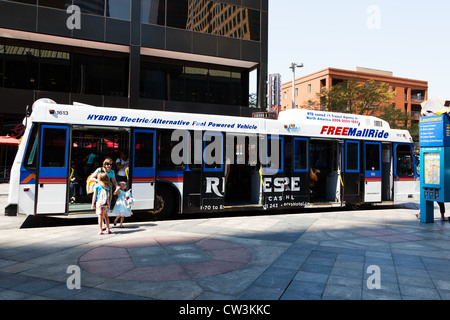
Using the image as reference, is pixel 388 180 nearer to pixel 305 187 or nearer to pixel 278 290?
pixel 305 187

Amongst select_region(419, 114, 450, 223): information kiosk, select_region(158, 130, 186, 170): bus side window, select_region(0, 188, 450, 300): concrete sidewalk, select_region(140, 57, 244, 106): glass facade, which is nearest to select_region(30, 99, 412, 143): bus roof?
select_region(158, 130, 186, 170): bus side window

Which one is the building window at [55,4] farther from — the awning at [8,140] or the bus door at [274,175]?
the bus door at [274,175]

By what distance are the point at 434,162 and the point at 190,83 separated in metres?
18.6

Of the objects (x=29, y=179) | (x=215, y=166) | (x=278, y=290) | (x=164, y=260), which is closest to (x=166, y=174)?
(x=215, y=166)

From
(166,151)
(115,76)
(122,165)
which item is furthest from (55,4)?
(166,151)

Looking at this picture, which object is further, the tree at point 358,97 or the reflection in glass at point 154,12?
the tree at point 358,97

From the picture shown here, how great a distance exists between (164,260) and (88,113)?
16.5ft

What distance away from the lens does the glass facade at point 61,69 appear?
2197 centimetres

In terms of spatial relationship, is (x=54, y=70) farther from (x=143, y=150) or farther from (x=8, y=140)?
(x=143, y=150)

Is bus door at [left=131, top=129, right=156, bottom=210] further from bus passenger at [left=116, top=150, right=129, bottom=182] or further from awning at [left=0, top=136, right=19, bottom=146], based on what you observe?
awning at [left=0, top=136, right=19, bottom=146]

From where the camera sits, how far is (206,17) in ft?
80.0

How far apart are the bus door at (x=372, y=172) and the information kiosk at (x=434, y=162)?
7.30 ft

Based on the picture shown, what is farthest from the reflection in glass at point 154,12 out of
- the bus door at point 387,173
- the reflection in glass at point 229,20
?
the bus door at point 387,173

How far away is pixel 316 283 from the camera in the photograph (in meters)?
5.16
